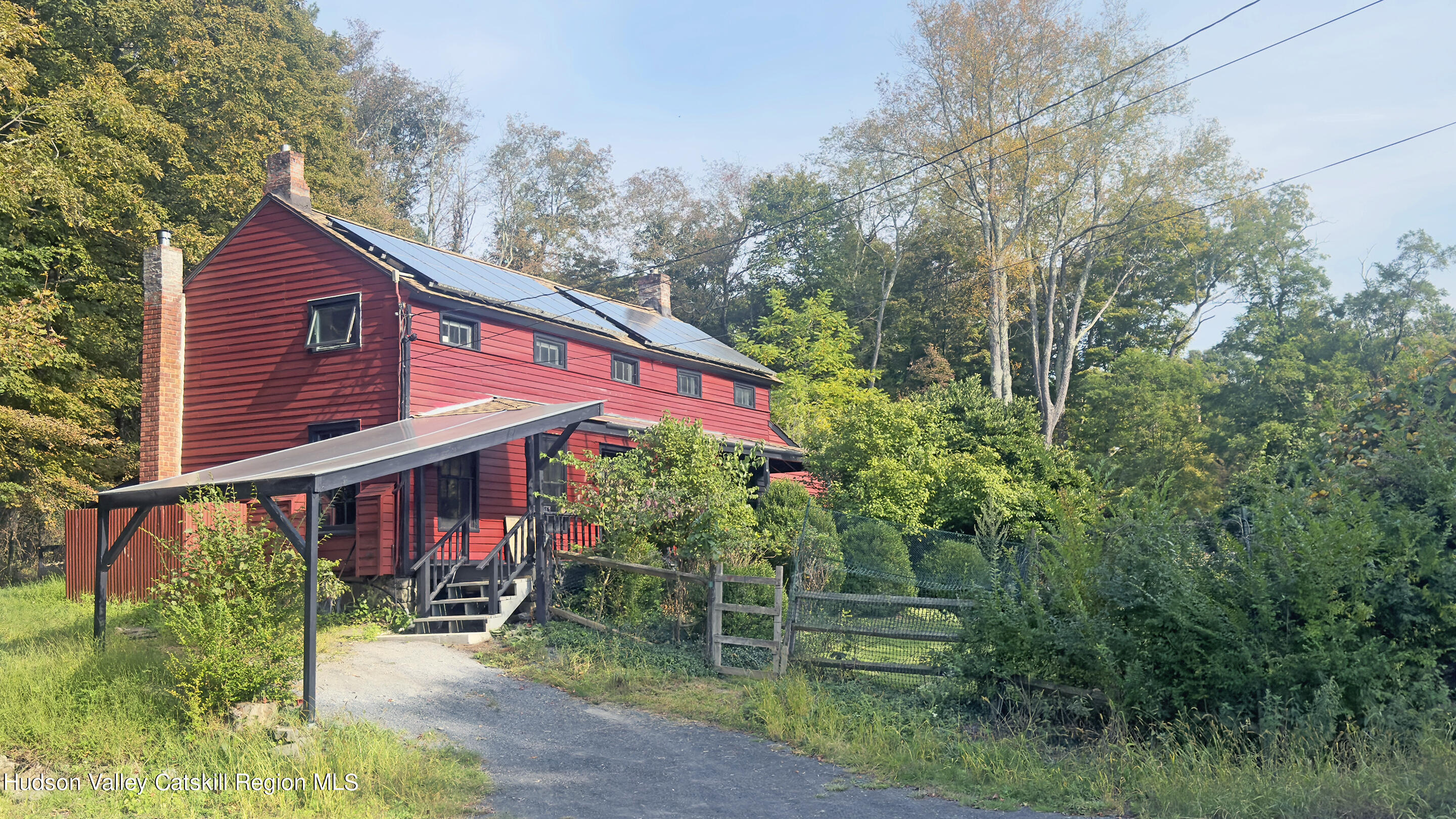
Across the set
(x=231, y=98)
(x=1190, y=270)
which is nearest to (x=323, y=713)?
(x=231, y=98)

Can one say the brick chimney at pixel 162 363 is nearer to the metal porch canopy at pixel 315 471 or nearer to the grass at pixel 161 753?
the metal porch canopy at pixel 315 471

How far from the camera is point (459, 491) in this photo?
1773 cm

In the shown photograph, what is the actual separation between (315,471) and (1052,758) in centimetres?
779

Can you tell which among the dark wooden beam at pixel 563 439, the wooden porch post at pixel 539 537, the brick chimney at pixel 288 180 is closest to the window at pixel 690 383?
the dark wooden beam at pixel 563 439

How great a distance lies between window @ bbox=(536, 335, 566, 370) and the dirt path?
8767mm

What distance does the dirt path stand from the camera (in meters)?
7.32

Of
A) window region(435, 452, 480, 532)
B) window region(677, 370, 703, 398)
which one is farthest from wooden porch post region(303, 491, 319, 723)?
window region(677, 370, 703, 398)

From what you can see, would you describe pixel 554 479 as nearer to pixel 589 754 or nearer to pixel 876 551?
pixel 876 551

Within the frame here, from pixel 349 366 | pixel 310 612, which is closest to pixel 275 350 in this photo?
pixel 349 366

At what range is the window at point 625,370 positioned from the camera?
22.3 m

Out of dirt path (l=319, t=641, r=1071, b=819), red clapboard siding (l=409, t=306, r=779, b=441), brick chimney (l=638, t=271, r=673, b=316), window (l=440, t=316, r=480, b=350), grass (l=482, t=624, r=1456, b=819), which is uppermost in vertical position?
brick chimney (l=638, t=271, r=673, b=316)

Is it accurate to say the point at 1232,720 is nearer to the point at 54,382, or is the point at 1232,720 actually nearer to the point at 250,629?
the point at 250,629

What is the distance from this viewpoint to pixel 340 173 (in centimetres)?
3206

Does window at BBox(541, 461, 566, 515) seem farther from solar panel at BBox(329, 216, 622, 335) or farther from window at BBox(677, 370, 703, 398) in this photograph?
window at BBox(677, 370, 703, 398)
